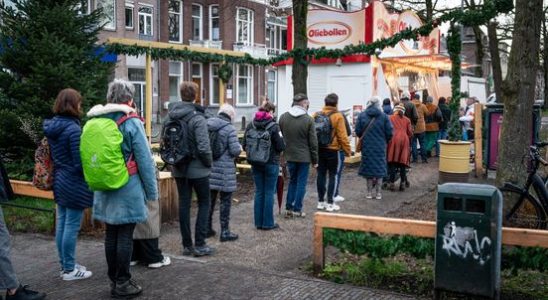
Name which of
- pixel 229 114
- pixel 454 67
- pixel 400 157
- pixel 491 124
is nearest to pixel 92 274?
pixel 229 114

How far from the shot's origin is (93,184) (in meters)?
5.01

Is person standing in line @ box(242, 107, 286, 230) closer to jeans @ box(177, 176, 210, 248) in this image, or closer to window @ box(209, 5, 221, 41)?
jeans @ box(177, 176, 210, 248)

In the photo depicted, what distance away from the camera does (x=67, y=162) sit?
5684 millimetres

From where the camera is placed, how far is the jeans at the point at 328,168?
8.98 meters

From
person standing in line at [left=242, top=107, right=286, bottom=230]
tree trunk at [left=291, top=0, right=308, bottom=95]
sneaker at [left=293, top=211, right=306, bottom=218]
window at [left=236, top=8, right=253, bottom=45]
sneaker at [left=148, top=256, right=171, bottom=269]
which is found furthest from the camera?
window at [left=236, top=8, right=253, bottom=45]

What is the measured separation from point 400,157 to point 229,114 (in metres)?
4.73

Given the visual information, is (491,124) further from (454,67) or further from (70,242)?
(70,242)

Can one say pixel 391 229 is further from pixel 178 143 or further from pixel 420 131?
pixel 420 131

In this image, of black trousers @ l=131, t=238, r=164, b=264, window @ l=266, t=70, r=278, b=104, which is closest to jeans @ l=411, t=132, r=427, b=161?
black trousers @ l=131, t=238, r=164, b=264

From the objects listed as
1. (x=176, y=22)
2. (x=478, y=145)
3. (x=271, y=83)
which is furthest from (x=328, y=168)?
(x=271, y=83)

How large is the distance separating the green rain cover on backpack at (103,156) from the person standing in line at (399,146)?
6.81 meters

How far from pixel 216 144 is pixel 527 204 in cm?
371

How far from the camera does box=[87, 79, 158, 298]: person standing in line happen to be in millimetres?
5102

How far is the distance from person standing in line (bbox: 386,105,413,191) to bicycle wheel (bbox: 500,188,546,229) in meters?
3.91
